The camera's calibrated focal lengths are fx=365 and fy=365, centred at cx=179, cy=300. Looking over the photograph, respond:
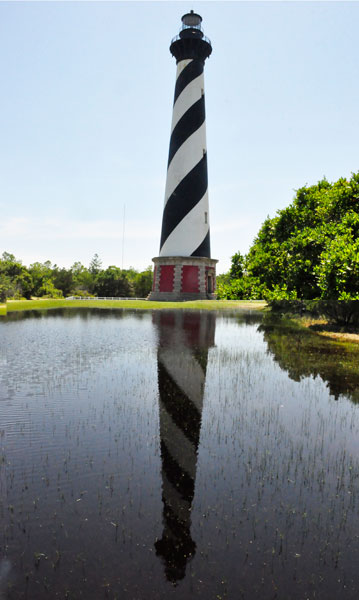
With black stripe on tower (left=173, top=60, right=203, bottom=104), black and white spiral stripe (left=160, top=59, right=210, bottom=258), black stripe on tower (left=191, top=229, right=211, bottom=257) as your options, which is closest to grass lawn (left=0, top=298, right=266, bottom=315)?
black stripe on tower (left=191, top=229, right=211, bottom=257)

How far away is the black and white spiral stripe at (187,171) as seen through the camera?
1687 inches

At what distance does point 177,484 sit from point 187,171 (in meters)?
41.4

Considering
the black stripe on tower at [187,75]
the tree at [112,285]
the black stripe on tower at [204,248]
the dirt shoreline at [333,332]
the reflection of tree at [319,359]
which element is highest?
the black stripe on tower at [187,75]

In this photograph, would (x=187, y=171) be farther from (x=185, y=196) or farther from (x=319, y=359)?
(x=319, y=359)

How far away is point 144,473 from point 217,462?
1.24 m

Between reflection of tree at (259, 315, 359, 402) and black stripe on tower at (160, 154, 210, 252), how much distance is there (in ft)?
82.9

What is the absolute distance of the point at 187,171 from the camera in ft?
140

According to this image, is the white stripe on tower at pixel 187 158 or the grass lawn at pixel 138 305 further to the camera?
the white stripe on tower at pixel 187 158

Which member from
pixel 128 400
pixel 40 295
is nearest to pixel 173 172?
pixel 128 400

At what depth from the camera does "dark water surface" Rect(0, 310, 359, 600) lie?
371 cm

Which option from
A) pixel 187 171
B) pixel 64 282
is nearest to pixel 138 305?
pixel 187 171

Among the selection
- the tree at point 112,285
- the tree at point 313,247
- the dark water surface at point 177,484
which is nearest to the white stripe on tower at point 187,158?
the tree at point 313,247

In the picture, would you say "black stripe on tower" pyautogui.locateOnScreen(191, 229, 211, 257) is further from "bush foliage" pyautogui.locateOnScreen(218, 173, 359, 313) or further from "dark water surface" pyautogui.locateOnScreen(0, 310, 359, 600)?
"dark water surface" pyautogui.locateOnScreen(0, 310, 359, 600)

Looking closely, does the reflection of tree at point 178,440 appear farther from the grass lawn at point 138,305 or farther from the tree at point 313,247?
the grass lawn at point 138,305
